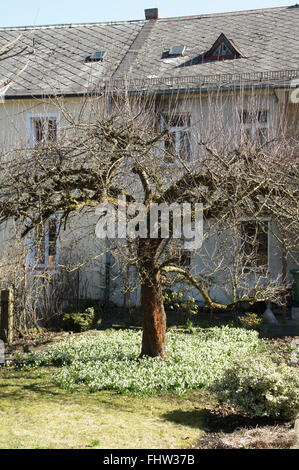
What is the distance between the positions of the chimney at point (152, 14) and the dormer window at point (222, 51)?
14.0 ft

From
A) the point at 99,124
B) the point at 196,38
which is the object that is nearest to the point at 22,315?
the point at 99,124

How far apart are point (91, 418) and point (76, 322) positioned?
579cm

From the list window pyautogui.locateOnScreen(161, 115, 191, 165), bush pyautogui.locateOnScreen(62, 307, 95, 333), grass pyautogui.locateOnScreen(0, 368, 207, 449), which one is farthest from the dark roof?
grass pyautogui.locateOnScreen(0, 368, 207, 449)

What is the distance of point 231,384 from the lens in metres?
6.76

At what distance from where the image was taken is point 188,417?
6922 millimetres

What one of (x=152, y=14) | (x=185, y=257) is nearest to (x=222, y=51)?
(x=152, y=14)


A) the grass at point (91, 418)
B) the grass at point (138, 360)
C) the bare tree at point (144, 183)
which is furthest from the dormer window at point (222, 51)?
the grass at point (91, 418)

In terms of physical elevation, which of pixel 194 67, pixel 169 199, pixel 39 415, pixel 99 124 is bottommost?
pixel 39 415

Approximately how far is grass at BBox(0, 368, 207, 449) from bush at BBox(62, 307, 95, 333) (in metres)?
3.75

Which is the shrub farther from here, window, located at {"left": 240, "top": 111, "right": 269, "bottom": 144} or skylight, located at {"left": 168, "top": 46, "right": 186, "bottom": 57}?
skylight, located at {"left": 168, "top": 46, "right": 186, "bottom": 57}

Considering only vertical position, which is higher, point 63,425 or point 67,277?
point 67,277

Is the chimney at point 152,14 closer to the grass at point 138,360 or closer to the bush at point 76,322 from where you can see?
the bush at point 76,322
